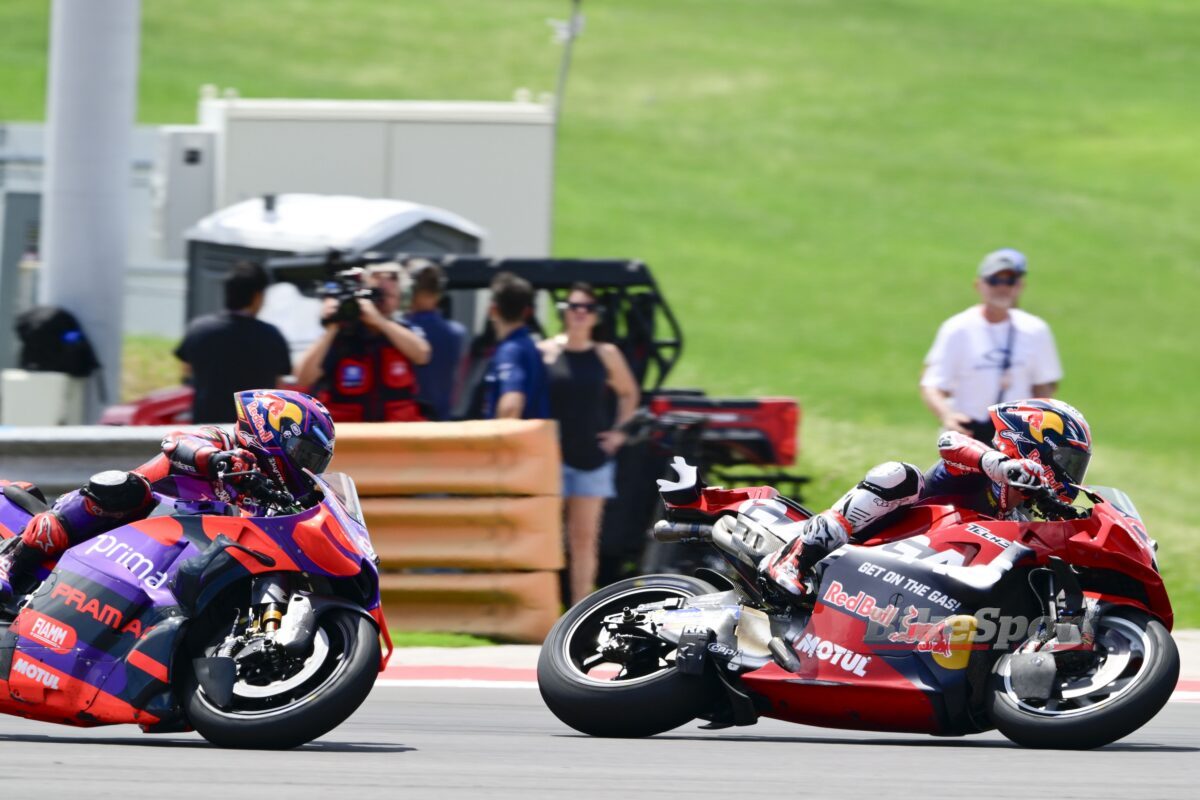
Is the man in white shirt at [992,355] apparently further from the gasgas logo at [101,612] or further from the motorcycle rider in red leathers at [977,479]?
the gasgas logo at [101,612]

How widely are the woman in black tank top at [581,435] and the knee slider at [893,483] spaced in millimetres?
3719

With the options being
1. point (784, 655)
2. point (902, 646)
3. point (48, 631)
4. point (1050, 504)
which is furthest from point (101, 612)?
point (1050, 504)

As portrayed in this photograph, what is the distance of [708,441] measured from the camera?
12195 millimetres

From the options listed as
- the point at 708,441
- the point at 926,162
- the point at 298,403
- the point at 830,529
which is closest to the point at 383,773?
the point at 298,403

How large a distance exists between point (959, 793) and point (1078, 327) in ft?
69.2

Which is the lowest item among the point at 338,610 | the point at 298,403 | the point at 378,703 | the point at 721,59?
the point at 378,703

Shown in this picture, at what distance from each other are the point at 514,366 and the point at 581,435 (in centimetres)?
50

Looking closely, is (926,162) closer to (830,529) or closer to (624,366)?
(624,366)

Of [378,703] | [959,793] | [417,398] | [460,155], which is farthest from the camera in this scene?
[460,155]

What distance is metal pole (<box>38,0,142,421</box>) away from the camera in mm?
11820

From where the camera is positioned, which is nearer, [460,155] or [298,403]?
[298,403]

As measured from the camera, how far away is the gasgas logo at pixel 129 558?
645 cm

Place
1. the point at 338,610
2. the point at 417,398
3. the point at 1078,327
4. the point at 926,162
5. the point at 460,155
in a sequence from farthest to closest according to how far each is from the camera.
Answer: the point at 926,162 < the point at 1078,327 < the point at 460,155 < the point at 417,398 < the point at 338,610

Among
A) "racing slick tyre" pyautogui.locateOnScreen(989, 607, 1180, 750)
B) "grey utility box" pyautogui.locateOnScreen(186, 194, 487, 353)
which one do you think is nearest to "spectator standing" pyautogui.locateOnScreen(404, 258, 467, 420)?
"grey utility box" pyautogui.locateOnScreen(186, 194, 487, 353)
